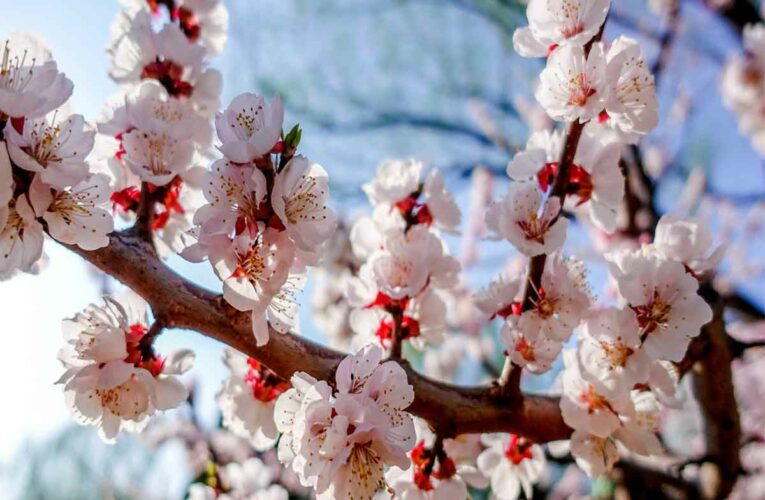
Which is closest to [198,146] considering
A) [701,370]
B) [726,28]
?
[701,370]

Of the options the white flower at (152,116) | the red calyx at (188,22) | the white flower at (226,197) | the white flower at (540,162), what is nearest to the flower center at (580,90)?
the white flower at (540,162)

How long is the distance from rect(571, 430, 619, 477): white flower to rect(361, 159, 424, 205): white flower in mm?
559

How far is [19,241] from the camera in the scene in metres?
0.81

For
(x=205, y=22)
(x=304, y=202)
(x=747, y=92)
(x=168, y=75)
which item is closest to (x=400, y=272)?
(x=304, y=202)

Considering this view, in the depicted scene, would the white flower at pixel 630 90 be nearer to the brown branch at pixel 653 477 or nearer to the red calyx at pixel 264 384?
the red calyx at pixel 264 384

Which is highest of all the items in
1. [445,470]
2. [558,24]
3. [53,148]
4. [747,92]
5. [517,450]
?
[558,24]

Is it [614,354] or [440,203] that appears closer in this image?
[614,354]

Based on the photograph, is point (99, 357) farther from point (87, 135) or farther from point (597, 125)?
point (597, 125)

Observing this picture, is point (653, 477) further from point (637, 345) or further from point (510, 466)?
point (637, 345)

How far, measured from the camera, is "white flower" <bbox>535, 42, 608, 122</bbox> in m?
0.99

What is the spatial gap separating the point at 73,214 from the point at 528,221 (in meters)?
0.68

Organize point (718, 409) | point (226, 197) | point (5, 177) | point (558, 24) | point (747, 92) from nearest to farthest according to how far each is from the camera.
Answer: point (5, 177) → point (226, 197) → point (558, 24) → point (718, 409) → point (747, 92)

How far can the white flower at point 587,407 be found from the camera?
44.8 inches

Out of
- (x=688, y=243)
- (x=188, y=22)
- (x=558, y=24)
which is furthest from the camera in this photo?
(x=188, y=22)
